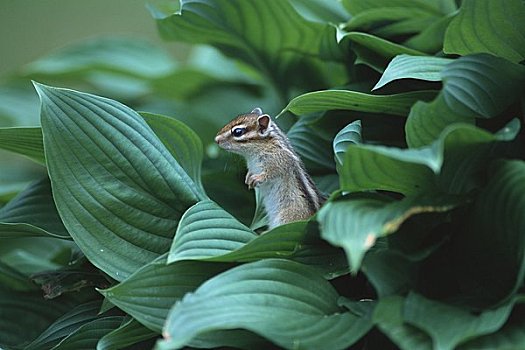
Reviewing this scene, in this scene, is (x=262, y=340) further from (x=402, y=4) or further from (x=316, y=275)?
(x=402, y=4)

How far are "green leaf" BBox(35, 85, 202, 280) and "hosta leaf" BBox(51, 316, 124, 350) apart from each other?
0.07 metres

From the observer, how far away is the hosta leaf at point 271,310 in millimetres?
770

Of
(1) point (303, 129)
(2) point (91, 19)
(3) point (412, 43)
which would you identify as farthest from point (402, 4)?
(2) point (91, 19)

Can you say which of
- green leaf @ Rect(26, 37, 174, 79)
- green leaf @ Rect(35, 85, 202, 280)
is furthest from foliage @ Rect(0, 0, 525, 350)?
green leaf @ Rect(26, 37, 174, 79)

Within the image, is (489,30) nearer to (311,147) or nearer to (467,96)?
(467,96)

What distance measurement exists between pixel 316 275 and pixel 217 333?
13 cm

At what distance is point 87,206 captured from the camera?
1.01 meters

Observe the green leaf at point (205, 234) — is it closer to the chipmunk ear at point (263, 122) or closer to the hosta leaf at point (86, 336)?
the hosta leaf at point (86, 336)

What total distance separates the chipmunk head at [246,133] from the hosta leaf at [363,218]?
1.72 ft

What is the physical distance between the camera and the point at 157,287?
909 millimetres

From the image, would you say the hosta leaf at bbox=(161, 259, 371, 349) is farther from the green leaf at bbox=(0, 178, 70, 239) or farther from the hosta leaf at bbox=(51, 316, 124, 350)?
the green leaf at bbox=(0, 178, 70, 239)

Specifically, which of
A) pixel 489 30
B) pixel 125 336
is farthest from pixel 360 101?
pixel 125 336

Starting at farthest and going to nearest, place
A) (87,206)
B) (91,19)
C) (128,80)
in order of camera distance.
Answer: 1. (91,19)
2. (128,80)
3. (87,206)

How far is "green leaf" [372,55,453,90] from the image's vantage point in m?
1.01
